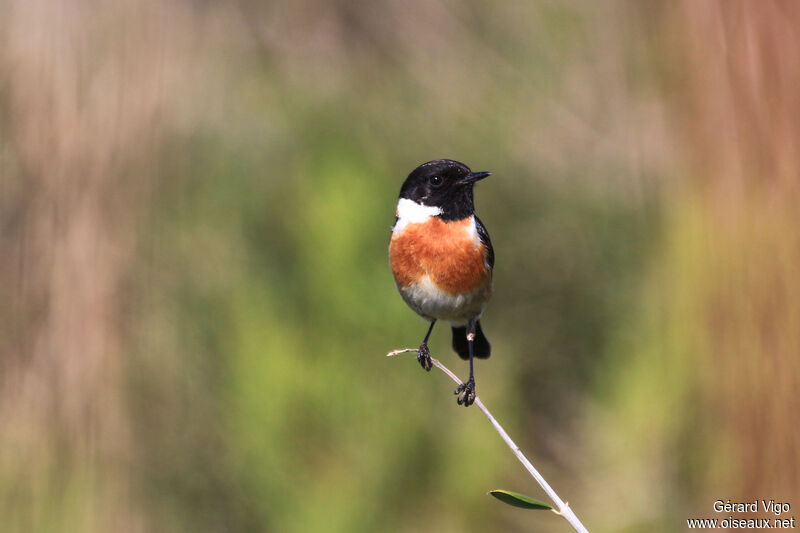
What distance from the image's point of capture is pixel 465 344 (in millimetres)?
3107

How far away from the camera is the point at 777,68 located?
98.0 inches

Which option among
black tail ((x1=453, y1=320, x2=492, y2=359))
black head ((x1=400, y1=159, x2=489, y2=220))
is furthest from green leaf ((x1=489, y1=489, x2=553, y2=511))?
black tail ((x1=453, y1=320, x2=492, y2=359))

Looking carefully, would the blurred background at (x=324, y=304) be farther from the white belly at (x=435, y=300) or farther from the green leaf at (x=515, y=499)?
the green leaf at (x=515, y=499)

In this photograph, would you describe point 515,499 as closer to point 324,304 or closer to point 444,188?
point 444,188

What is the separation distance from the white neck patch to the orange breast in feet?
0.05

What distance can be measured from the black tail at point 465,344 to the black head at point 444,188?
2.51 feet

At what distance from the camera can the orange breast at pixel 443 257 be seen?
244cm

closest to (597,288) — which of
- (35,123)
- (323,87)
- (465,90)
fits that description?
(465,90)

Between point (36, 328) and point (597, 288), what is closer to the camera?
point (36, 328)

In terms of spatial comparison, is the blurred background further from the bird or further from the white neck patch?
the white neck patch

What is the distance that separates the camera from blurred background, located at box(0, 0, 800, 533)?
160 inches

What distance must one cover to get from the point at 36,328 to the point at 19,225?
1.61 ft

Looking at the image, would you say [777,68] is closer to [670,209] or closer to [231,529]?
[670,209]

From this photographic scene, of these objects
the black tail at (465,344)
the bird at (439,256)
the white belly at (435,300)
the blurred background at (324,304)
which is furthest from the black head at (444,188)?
the blurred background at (324,304)
